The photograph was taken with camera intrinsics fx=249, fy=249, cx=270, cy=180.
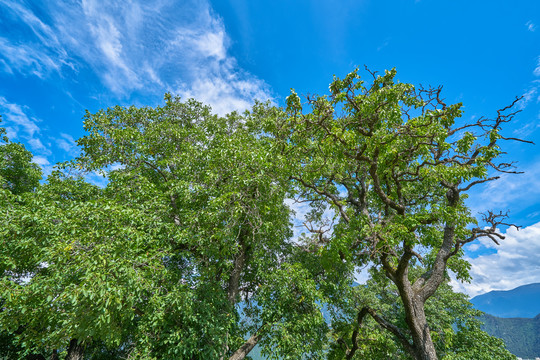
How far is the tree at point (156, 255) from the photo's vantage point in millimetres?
7004

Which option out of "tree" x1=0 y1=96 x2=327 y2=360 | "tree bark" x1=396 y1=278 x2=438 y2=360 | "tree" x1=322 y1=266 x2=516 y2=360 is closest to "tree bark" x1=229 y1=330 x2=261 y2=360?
"tree" x1=0 y1=96 x2=327 y2=360

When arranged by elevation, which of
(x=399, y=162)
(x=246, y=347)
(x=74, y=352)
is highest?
(x=399, y=162)

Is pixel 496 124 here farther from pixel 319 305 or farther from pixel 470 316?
pixel 470 316

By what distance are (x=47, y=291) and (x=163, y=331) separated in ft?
12.9

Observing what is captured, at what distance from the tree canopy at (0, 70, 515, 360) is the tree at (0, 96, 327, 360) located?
0.07 metres

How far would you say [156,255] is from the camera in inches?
334

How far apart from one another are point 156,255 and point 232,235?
2.64 meters

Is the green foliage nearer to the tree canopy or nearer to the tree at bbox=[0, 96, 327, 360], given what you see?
the tree canopy

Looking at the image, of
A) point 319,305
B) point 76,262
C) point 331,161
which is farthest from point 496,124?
point 76,262

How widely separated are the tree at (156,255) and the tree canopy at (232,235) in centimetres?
7

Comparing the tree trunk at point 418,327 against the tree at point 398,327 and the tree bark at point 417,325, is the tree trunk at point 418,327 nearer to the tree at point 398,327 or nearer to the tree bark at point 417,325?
the tree bark at point 417,325

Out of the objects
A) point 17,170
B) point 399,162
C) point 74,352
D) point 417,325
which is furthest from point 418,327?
point 17,170

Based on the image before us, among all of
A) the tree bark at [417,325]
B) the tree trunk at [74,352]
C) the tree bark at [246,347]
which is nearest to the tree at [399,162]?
the tree bark at [417,325]

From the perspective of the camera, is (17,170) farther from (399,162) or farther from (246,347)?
(399,162)
